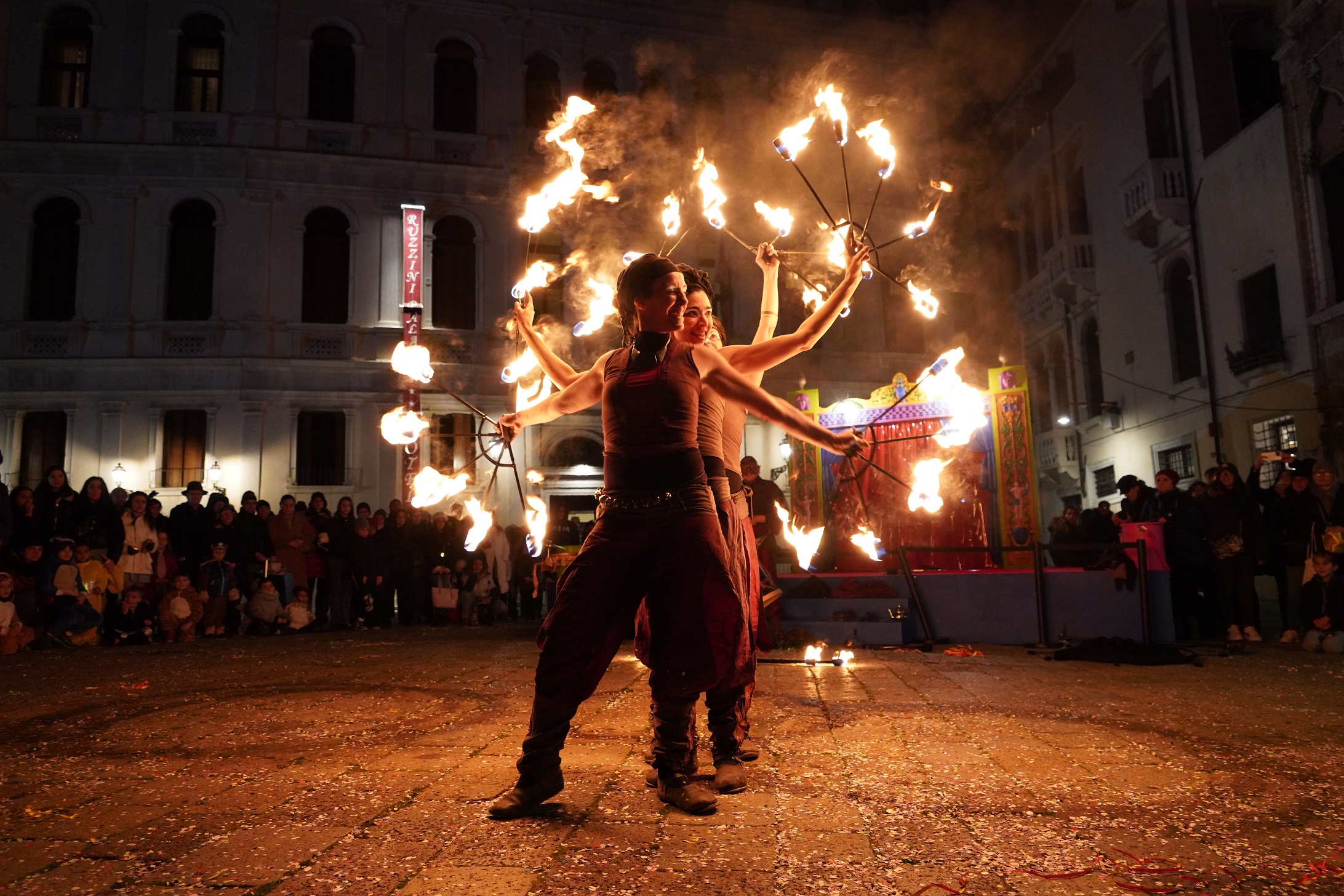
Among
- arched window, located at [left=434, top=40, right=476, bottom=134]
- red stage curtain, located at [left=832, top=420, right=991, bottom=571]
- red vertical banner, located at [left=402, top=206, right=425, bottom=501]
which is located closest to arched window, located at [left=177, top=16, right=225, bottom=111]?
arched window, located at [left=434, top=40, right=476, bottom=134]

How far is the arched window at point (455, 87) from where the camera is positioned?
66.0ft

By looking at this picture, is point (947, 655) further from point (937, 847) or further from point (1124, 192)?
point (1124, 192)

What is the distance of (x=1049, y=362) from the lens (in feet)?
82.8

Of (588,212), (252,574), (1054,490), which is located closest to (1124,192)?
(1054,490)

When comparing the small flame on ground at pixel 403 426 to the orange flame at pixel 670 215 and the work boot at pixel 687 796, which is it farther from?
the work boot at pixel 687 796

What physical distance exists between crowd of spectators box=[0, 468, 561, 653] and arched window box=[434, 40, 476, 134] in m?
10.6

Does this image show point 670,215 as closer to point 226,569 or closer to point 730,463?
point 730,463

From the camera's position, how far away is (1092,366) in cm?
2294

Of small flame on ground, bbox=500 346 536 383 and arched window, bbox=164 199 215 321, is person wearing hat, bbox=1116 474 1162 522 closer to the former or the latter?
small flame on ground, bbox=500 346 536 383

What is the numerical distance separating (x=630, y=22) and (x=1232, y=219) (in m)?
14.0

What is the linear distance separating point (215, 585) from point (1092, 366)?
21218 mm

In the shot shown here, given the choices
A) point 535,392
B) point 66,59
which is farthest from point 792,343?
point 66,59

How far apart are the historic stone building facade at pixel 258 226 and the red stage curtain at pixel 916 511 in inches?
279

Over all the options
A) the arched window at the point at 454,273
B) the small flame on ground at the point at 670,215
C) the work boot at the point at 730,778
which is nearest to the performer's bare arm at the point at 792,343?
the work boot at the point at 730,778
